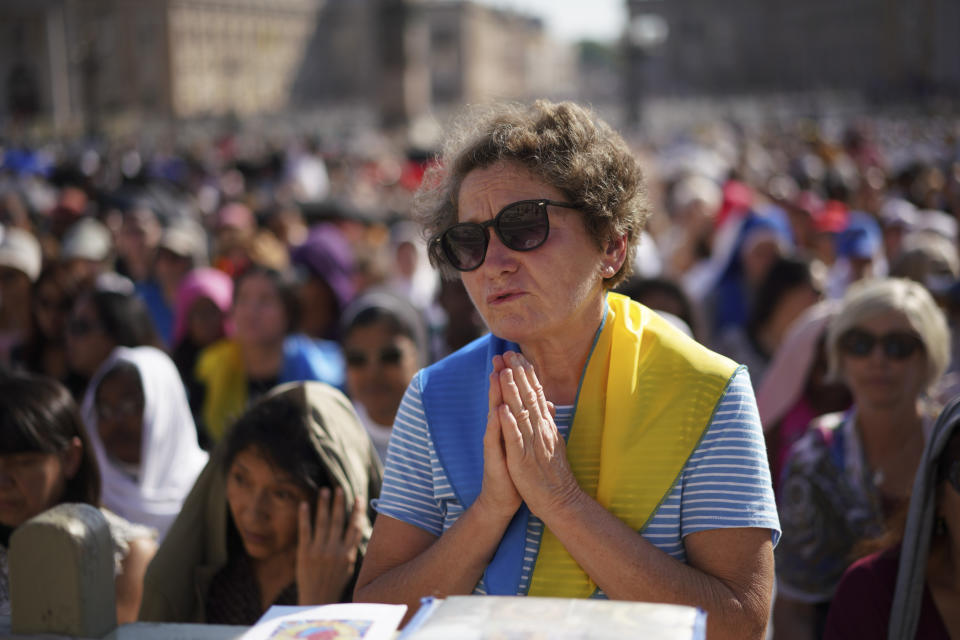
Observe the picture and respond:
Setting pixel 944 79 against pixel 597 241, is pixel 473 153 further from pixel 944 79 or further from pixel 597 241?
pixel 944 79

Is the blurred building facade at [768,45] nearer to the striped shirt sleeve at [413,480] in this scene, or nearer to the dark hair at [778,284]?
the dark hair at [778,284]

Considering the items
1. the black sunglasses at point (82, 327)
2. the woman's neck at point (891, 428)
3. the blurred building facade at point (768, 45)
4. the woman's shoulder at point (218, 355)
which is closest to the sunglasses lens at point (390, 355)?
the woman's shoulder at point (218, 355)

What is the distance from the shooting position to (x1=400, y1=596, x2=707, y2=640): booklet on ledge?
143cm

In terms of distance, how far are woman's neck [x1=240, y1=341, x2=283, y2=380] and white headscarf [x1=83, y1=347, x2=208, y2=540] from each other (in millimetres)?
1036

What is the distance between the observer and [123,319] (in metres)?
4.93

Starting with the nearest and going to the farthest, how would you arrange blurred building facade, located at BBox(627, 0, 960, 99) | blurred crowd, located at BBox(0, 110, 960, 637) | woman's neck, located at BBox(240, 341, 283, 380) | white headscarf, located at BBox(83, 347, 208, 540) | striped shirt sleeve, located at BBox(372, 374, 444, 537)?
striped shirt sleeve, located at BBox(372, 374, 444, 537) → blurred crowd, located at BBox(0, 110, 960, 637) → white headscarf, located at BBox(83, 347, 208, 540) → woman's neck, located at BBox(240, 341, 283, 380) → blurred building facade, located at BBox(627, 0, 960, 99)

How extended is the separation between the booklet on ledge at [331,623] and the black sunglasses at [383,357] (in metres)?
2.65

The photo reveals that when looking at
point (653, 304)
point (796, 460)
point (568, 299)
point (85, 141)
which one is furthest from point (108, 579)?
point (85, 141)

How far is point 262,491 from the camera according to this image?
2789 mm

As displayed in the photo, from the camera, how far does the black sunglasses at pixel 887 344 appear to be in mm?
3479

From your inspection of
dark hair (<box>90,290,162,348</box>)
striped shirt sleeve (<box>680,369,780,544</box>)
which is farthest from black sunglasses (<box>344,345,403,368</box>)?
striped shirt sleeve (<box>680,369,780,544</box>)

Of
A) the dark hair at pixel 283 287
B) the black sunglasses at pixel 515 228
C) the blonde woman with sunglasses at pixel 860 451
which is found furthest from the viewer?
the dark hair at pixel 283 287

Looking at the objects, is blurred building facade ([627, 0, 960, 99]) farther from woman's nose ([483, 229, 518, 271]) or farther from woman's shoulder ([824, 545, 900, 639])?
woman's nose ([483, 229, 518, 271])

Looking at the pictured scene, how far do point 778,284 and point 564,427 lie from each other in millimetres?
3864
